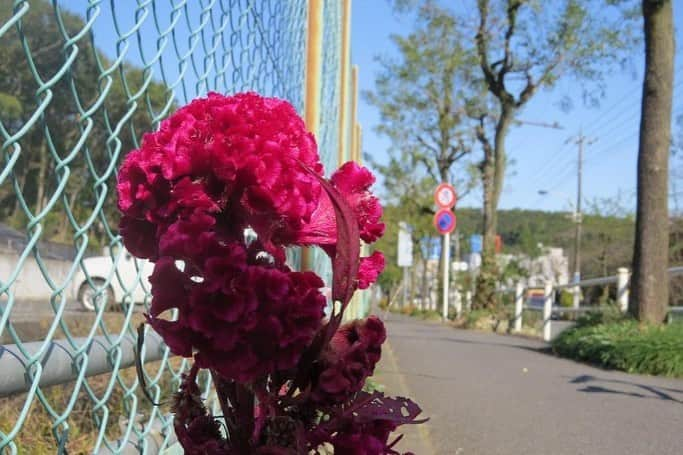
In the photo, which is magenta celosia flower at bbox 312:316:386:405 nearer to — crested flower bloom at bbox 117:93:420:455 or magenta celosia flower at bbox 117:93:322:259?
crested flower bloom at bbox 117:93:420:455

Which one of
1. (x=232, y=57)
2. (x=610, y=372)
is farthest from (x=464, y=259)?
(x=232, y=57)

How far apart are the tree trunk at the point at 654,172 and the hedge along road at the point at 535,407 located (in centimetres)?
135

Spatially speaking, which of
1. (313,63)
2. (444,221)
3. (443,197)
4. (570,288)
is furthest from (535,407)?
(443,197)

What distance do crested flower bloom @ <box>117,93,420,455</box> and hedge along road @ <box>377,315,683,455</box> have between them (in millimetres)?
746

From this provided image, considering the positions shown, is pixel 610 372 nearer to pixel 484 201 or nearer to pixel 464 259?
pixel 484 201

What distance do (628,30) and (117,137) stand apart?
21953 millimetres

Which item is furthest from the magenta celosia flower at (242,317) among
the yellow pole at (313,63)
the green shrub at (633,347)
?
the green shrub at (633,347)

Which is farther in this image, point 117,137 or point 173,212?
point 117,137

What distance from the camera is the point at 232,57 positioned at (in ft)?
7.50

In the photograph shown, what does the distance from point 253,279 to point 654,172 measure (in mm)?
8884

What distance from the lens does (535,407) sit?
4777mm

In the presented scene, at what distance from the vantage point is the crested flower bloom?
0.83 metres

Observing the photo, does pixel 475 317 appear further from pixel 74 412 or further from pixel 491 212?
pixel 74 412

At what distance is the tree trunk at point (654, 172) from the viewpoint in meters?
8.57
